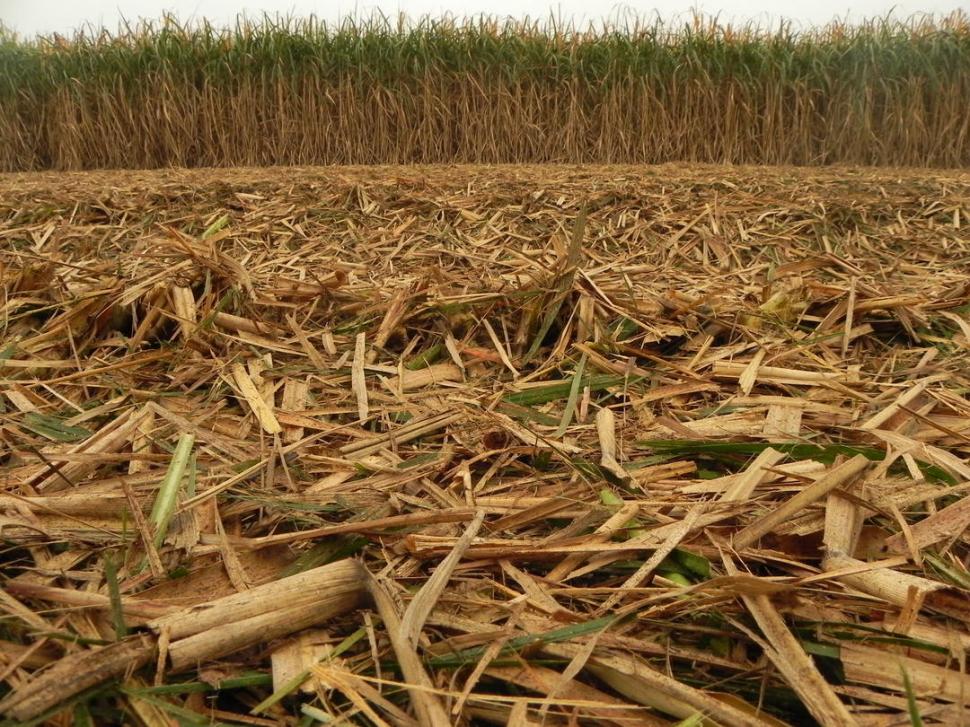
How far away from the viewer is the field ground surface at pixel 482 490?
728 mm

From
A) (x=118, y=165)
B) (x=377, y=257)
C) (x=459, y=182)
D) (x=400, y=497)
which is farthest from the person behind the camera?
(x=118, y=165)

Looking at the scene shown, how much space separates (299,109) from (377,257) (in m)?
4.42

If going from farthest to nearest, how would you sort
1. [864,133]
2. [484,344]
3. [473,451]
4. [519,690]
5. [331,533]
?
[864,133]
[484,344]
[473,451]
[331,533]
[519,690]

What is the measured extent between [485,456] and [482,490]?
7cm

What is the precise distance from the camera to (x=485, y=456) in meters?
1.12

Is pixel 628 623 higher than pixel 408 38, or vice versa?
pixel 408 38

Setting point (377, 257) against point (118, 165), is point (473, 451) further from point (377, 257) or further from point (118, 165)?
point (118, 165)

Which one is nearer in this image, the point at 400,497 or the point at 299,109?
the point at 400,497

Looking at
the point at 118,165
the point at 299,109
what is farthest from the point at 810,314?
the point at 118,165

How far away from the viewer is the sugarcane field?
0.73 meters

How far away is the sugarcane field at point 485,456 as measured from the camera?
733 millimetres

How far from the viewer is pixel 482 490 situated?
3.47 ft

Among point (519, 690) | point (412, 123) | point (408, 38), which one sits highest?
point (408, 38)

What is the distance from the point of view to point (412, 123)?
593 cm
